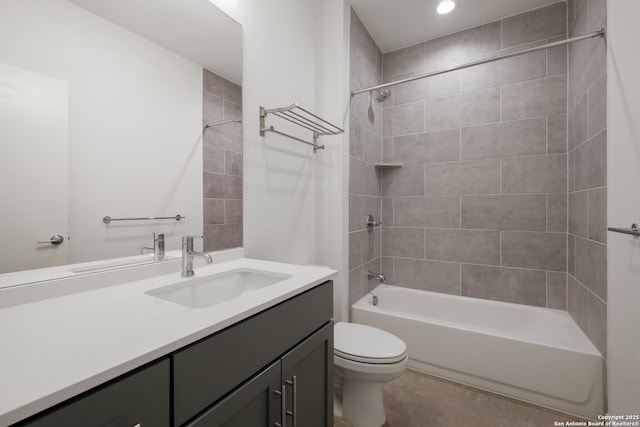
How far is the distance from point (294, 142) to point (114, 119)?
1.03 m

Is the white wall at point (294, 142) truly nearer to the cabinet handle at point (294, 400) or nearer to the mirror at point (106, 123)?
the mirror at point (106, 123)

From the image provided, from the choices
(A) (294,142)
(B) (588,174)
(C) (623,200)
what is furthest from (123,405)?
(B) (588,174)

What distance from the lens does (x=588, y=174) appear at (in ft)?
5.39

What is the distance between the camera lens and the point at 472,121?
233 centimetres

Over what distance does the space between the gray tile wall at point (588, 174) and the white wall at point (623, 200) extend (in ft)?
0.32

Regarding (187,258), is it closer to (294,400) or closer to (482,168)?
(294,400)

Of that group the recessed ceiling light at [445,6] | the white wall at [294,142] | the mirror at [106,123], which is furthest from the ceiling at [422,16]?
the mirror at [106,123]

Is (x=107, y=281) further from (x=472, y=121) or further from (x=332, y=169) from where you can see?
(x=472, y=121)

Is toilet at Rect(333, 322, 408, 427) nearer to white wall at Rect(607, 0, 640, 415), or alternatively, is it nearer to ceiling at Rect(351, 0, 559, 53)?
white wall at Rect(607, 0, 640, 415)

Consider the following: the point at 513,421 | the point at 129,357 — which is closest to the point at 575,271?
the point at 513,421

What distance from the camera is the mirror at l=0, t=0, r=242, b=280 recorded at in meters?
0.76

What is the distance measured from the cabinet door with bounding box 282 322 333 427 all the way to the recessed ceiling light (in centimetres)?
235

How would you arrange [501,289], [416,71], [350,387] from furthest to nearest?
[416,71] → [501,289] → [350,387]

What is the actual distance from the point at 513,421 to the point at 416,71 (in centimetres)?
267
